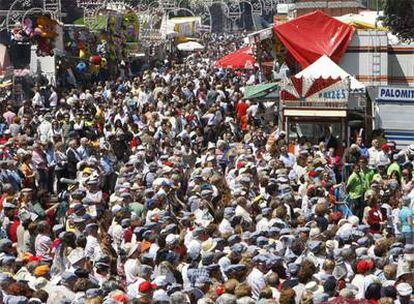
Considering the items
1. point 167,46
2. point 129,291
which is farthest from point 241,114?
point 167,46

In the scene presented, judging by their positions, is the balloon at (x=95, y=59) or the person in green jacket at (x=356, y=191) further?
the balloon at (x=95, y=59)

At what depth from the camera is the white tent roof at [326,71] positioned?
25702 mm

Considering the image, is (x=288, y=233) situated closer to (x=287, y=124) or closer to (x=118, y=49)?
(x=287, y=124)

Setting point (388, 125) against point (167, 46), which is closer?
point (388, 125)

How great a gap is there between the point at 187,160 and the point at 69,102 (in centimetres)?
952

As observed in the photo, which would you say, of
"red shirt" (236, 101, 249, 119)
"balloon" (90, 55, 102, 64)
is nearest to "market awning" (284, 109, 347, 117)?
"red shirt" (236, 101, 249, 119)

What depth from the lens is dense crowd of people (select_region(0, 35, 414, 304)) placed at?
12.2 m

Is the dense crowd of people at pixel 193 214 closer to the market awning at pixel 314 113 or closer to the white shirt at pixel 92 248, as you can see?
the white shirt at pixel 92 248

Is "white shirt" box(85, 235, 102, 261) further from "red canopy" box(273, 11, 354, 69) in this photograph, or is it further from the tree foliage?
the tree foliage

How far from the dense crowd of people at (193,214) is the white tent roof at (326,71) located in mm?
1645

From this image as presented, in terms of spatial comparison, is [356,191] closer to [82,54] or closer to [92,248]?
[92,248]

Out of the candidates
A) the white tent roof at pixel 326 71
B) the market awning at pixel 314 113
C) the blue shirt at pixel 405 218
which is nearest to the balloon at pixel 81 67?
the white tent roof at pixel 326 71

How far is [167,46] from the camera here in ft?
210

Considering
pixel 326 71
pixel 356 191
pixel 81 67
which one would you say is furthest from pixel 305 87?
pixel 81 67
